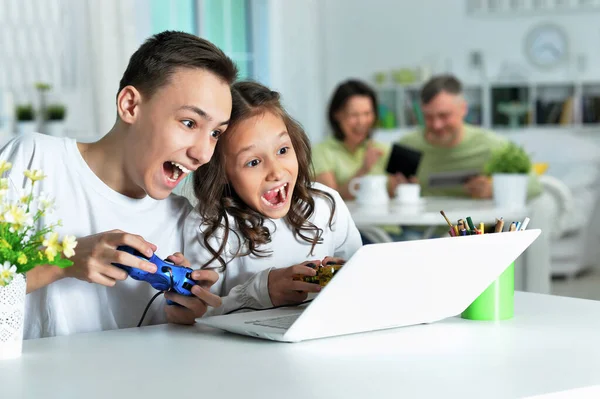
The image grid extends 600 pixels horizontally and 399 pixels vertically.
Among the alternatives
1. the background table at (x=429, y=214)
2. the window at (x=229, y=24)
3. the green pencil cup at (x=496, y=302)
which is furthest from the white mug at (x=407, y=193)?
the window at (x=229, y=24)

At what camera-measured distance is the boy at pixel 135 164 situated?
4.85ft

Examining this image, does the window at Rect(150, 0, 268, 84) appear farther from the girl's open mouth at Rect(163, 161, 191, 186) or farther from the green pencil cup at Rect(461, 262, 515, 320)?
the green pencil cup at Rect(461, 262, 515, 320)

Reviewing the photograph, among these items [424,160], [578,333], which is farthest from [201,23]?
[578,333]

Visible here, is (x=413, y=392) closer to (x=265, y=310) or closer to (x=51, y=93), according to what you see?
(x=265, y=310)

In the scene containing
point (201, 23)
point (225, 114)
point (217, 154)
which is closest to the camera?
point (225, 114)

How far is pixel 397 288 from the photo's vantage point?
45.1 inches

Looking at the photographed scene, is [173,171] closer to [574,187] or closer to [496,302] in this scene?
[496,302]

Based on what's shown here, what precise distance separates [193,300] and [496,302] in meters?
0.45

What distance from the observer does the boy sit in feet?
4.85

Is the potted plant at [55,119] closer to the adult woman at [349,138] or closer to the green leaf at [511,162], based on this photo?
the adult woman at [349,138]

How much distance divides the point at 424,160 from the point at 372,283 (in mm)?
3030

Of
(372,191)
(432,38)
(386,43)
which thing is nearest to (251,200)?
(372,191)

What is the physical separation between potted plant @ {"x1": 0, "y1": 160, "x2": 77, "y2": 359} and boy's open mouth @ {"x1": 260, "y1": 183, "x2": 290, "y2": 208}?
0.61 meters

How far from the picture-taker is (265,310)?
1.35 metres
